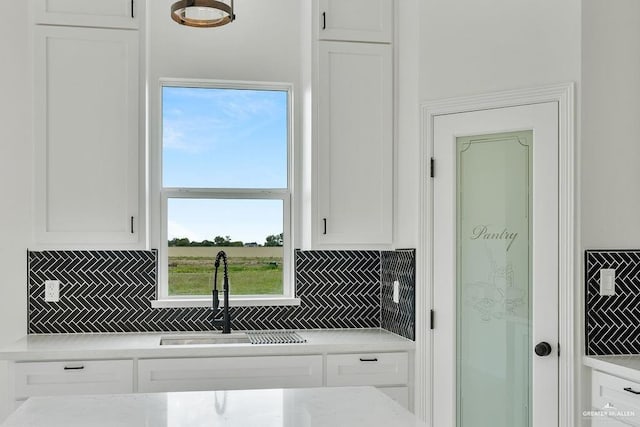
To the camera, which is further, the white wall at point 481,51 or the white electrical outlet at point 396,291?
the white electrical outlet at point 396,291

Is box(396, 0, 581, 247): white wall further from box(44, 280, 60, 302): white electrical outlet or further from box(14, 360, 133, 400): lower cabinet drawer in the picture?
box(44, 280, 60, 302): white electrical outlet

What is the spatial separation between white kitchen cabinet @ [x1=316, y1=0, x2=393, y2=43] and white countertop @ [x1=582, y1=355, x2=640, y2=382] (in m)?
2.06

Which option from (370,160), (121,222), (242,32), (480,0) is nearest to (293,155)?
(370,160)

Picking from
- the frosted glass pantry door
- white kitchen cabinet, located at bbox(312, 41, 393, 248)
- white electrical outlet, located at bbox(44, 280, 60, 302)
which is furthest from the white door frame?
white electrical outlet, located at bbox(44, 280, 60, 302)

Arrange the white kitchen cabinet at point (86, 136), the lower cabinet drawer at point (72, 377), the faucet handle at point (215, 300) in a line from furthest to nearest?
the faucet handle at point (215, 300) → the white kitchen cabinet at point (86, 136) → the lower cabinet drawer at point (72, 377)

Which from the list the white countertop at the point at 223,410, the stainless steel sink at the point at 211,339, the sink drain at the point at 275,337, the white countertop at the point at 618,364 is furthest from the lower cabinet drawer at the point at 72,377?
the white countertop at the point at 618,364

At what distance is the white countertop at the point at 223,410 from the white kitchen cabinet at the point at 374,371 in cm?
133

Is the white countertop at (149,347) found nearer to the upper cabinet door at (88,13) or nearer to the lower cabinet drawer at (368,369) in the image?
the lower cabinet drawer at (368,369)

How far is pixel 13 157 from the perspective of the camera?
12.0ft

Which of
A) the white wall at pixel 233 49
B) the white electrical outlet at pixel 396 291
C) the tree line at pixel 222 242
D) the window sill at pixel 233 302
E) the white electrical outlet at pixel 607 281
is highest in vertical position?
the white wall at pixel 233 49

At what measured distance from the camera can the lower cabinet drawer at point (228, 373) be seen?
3521 mm

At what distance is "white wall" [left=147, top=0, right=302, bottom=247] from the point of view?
409 centimetres

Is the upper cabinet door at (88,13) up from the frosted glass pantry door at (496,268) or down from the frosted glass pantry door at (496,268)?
up

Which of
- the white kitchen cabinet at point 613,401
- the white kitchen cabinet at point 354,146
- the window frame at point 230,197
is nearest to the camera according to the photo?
the white kitchen cabinet at point 613,401
